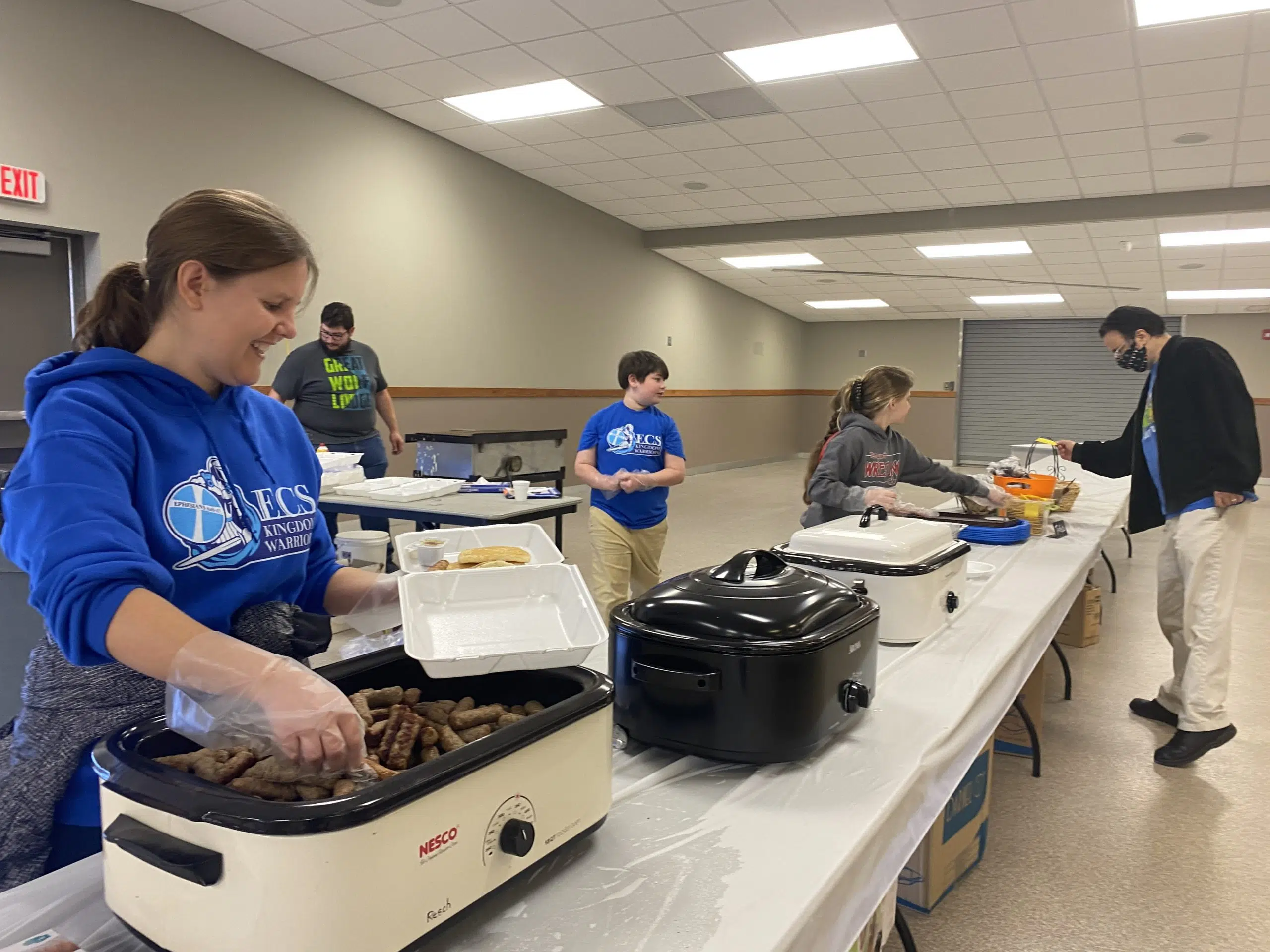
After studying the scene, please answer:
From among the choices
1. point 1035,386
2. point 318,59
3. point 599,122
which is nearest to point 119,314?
point 318,59

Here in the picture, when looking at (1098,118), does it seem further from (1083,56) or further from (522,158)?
(522,158)

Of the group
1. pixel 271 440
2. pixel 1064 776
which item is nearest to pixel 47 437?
pixel 271 440

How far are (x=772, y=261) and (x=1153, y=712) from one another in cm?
814

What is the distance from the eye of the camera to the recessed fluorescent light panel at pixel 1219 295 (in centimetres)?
1121

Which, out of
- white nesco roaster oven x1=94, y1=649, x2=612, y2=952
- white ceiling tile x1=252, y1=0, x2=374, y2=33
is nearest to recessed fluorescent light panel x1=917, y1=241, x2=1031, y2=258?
white ceiling tile x1=252, y1=0, x2=374, y2=33

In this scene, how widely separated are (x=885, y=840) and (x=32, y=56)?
511cm

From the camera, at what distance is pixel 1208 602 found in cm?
276

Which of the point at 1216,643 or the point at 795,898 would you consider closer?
the point at 795,898

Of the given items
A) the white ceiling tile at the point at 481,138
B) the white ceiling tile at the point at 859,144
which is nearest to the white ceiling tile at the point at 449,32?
the white ceiling tile at the point at 481,138

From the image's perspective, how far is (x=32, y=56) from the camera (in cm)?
411

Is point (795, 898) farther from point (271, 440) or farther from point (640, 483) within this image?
point (640, 483)

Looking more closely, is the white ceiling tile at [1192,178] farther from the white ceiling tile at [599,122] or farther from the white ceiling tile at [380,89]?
the white ceiling tile at [380,89]

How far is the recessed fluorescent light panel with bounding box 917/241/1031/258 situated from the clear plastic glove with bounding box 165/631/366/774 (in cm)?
961

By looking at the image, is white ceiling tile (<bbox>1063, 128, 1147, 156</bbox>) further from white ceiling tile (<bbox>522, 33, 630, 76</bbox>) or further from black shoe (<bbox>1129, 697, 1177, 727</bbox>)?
black shoe (<bbox>1129, 697, 1177, 727</bbox>)
